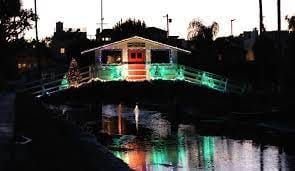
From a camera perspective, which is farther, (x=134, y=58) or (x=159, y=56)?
(x=159, y=56)

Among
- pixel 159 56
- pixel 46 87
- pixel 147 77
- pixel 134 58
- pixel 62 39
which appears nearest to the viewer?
pixel 147 77

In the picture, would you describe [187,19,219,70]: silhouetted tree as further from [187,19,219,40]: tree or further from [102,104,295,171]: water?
[102,104,295,171]: water

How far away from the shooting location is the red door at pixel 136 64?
4959cm

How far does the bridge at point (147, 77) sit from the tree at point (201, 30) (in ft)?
158

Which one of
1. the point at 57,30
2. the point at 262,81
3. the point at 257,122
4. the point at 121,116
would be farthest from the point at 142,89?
the point at 57,30

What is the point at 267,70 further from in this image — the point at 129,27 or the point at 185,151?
the point at 129,27

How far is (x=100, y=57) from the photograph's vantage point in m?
53.9

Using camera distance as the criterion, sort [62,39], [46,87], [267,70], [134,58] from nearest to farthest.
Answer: [46,87]
[267,70]
[134,58]
[62,39]

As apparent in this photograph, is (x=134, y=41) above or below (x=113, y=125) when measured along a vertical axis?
above

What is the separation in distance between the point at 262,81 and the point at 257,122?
2081 cm

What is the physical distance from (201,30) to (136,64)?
53.0m

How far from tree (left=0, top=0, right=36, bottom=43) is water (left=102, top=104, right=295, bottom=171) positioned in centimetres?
496

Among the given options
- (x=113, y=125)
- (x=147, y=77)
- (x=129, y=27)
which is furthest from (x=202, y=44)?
(x=113, y=125)

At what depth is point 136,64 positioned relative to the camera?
51875 mm
